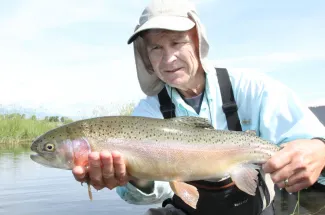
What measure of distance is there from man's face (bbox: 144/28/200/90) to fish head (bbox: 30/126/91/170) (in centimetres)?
95

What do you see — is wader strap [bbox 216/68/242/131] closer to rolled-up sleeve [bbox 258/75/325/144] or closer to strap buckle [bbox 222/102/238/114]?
strap buckle [bbox 222/102/238/114]

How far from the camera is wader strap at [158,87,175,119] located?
3848mm

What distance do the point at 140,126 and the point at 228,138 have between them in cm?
65

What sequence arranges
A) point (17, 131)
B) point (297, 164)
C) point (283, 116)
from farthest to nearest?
point (17, 131), point (283, 116), point (297, 164)

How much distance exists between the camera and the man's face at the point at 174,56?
3566 millimetres

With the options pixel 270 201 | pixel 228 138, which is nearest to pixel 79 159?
pixel 228 138

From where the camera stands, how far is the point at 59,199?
10.3 meters

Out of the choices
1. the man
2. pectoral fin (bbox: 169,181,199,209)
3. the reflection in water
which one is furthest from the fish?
the reflection in water

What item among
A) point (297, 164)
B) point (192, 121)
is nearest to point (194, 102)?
Answer: point (192, 121)

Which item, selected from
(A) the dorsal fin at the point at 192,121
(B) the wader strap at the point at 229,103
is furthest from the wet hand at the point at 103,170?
(B) the wader strap at the point at 229,103

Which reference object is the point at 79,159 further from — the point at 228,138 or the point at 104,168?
the point at 228,138

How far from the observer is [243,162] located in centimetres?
322

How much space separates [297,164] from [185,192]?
2.68 feet

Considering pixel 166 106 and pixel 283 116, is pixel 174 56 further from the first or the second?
pixel 283 116
